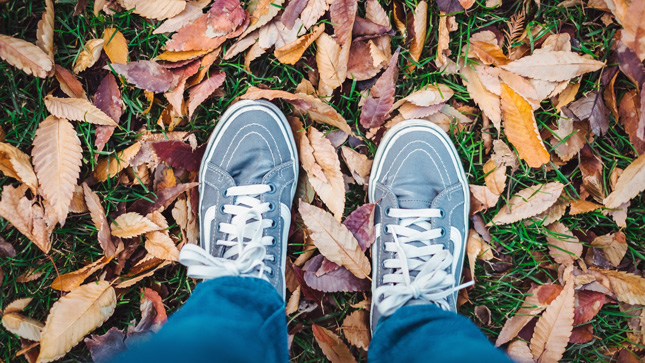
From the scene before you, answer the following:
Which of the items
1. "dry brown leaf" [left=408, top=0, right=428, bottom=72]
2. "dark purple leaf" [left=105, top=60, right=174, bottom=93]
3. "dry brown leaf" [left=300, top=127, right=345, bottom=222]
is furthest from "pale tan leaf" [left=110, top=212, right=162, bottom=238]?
"dry brown leaf" [left=408, top=0, right=428, bottom=72]

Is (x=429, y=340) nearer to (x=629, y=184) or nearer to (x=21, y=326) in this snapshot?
(x=629, y=184)

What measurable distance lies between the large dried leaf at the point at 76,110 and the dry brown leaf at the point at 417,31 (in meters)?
0.97

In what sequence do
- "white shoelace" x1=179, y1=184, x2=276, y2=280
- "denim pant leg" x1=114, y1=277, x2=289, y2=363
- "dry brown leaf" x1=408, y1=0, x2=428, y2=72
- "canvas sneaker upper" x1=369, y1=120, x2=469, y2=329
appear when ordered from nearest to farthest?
"denim pant leg" x1=114, y1=277, x2=289, y2=363 → "white shoelace" x1=179, y1=184, x2=276, y2=280 → "dry brown leaf" x1=408, y1=0, x2=428, y2=72 → "canvas sneaker upper" x1=369, y1=120, x2=469, y2=329

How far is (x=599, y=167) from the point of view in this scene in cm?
135

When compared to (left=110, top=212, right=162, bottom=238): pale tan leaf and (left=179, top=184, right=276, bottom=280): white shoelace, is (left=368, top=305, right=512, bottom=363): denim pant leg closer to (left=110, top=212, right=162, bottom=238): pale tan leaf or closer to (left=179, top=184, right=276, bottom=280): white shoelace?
(left=179, top=184, right=276, bottom=280): white shoelace

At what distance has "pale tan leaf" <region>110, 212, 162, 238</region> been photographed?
134 centimetres

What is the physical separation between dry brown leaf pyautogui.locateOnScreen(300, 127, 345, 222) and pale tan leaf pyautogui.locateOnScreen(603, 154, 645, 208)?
0.85 m

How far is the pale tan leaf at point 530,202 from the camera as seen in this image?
1.35 metres

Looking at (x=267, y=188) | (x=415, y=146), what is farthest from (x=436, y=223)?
(x=267, y=188)

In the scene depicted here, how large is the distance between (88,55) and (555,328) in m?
1.70

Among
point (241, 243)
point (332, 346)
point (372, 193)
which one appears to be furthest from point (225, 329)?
point (372, 193)

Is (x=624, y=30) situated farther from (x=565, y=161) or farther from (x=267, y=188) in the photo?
(x=267, y=188)

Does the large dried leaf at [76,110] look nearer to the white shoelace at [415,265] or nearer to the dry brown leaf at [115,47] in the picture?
the dry brown leaf at [115,47]

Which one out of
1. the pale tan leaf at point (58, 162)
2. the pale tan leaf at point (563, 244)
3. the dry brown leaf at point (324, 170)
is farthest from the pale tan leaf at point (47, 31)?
the pale tan leaf at point (563, 244)
